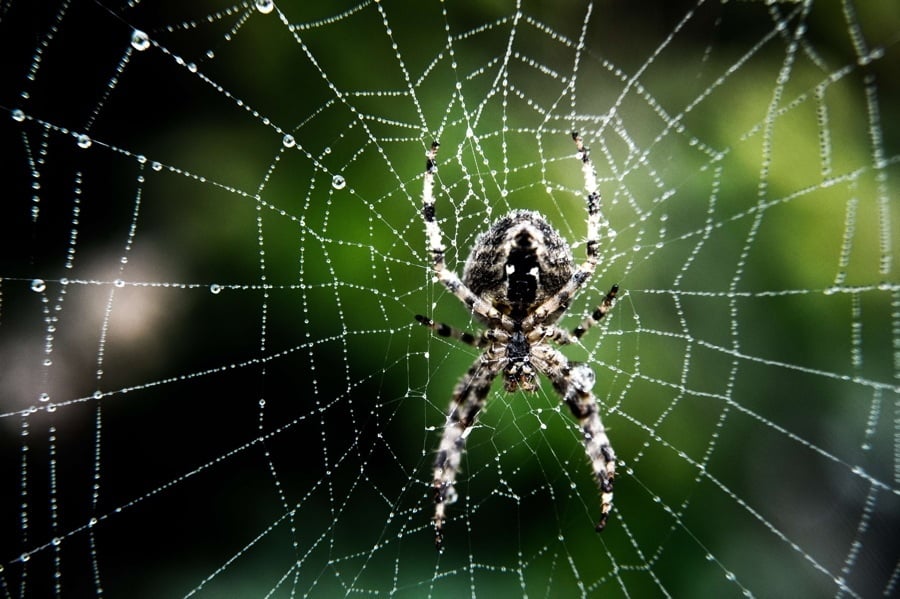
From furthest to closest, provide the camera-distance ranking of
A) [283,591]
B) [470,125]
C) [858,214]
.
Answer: [858,214], [470,125], [283,591]

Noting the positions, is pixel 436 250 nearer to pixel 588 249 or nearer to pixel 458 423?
pixel 588 249

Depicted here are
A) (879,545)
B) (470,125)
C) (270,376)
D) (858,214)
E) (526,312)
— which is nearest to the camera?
(526,312)

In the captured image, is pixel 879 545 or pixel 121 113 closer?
pixel 121 113

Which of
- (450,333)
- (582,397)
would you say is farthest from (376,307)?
(582,397)

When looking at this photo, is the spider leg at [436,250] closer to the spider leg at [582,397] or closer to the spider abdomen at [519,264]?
the spider abdomen at [519,264]

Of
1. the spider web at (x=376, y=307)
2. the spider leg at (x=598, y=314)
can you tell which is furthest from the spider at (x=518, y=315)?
the spider web at (x=376, y=307)

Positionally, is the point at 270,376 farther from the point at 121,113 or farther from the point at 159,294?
the point at 121,113

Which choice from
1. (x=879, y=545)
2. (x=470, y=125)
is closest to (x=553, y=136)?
(x=470, y=125)

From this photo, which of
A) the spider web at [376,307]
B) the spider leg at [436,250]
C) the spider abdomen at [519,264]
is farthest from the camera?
the spider web at [376,307]
